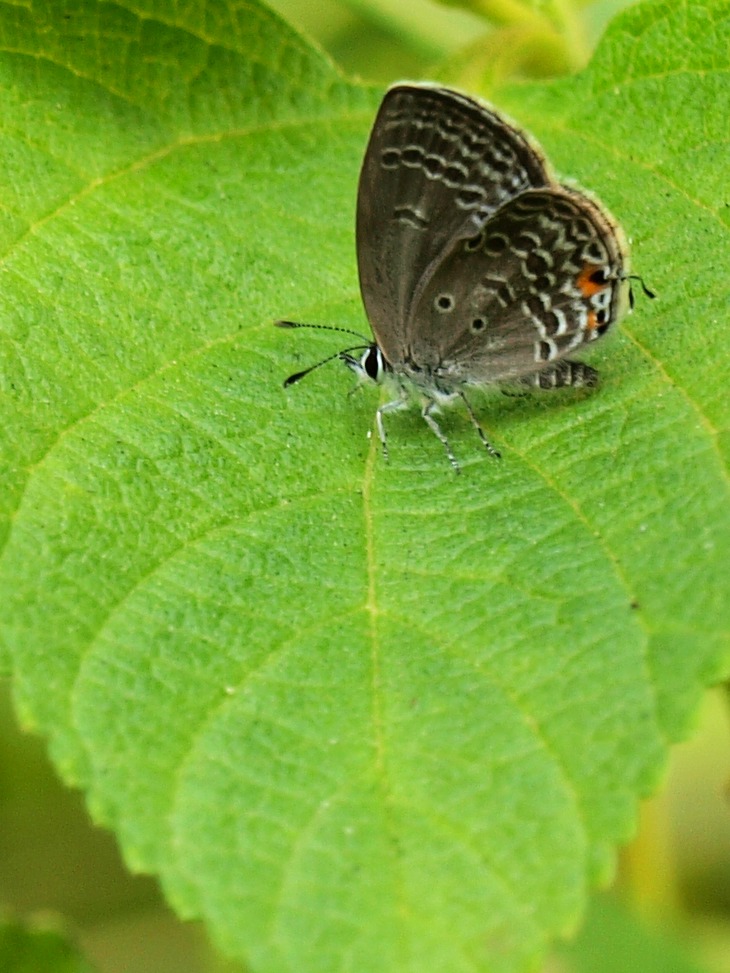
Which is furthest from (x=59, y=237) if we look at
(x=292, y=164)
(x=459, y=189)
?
(x=459, y=189)

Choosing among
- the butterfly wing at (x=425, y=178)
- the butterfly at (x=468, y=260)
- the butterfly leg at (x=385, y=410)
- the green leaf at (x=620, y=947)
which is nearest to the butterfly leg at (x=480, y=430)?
the butterfly at (x=468, y=260)

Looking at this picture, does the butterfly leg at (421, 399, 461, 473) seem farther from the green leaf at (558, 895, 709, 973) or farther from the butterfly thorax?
the green leaf at (558, 895, 709, 973)

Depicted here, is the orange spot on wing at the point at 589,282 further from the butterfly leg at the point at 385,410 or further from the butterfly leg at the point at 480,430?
the butterfly leg at the point at 385,410

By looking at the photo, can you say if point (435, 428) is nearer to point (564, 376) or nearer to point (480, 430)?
point (480, 430)

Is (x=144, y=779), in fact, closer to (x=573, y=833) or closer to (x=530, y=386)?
(x=573, y=833)

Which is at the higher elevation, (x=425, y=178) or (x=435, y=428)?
(x=425, y=178)

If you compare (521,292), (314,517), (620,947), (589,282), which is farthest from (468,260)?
(620,947)

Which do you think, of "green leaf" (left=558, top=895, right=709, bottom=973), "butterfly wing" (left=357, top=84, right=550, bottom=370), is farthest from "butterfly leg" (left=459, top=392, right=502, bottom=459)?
"green leaf" (left=558, top=895, right=709, bottom=973)
